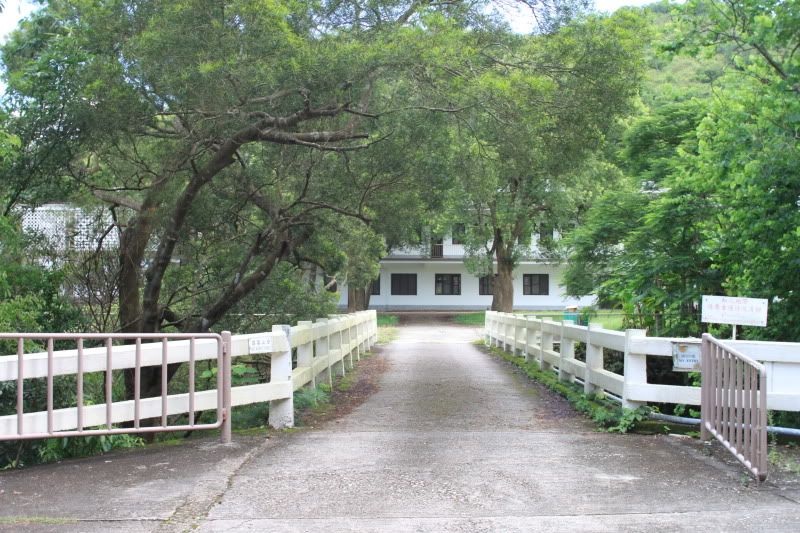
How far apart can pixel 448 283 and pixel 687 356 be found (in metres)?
51.3

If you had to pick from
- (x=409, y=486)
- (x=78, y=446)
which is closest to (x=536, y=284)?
(x=78, y=446)

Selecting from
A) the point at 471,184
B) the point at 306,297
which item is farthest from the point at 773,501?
the point at 306,297

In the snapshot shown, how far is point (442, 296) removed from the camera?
194 ft

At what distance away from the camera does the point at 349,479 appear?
254 inches

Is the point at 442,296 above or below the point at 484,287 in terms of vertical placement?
below

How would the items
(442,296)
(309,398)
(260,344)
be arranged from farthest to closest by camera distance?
(442,296), (309,398), (260,344)

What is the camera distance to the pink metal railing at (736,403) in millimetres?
6207

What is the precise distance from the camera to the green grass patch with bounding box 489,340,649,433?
8703mm

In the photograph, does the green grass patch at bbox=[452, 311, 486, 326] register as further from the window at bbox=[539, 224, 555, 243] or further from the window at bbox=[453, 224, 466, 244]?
the window at bbox=[453, 224, 466, 244]

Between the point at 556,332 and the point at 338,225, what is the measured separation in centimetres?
648

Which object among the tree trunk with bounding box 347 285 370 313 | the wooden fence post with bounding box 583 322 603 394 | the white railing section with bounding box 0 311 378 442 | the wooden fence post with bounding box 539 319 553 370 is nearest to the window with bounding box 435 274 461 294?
the tree trunk with bounding box 347 285 370 313

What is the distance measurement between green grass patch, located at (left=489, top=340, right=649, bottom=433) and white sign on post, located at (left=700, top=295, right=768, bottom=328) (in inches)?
52.2

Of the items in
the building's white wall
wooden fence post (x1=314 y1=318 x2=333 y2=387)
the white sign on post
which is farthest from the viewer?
the building's white wall

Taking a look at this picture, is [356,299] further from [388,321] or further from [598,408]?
[598,408]
